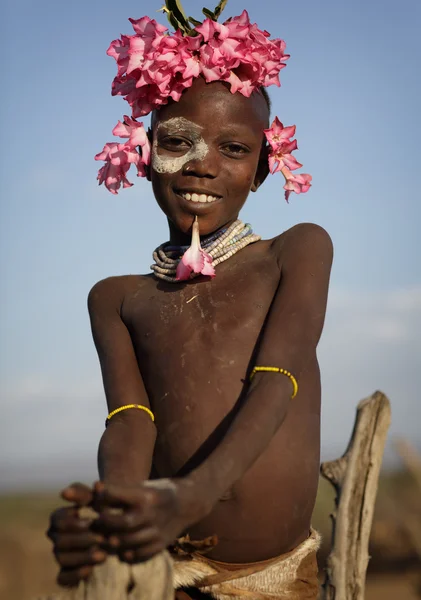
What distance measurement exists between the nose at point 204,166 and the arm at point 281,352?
40cm

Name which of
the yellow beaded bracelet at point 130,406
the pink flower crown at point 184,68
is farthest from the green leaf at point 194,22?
the yellow beaded bracelet at point 130,406

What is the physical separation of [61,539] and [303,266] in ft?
4.97

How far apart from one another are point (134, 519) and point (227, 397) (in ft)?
3.92

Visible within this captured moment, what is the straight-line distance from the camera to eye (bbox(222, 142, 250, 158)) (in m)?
3.68

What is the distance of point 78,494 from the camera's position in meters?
2.25

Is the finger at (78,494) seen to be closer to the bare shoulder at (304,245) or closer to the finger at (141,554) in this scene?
the finger at (141,554)

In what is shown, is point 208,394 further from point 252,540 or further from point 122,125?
point 122,125

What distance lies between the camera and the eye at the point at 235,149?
145 inches

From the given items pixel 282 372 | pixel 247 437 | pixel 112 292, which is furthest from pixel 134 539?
pixel 112 292

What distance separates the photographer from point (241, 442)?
2807 millimetres

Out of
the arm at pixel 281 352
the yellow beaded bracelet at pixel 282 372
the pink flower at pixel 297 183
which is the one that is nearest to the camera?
the arm at pixel 281 352

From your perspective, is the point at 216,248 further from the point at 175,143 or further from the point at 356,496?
the point at 356,496

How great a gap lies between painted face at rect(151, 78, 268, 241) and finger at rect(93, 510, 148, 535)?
1715 mm

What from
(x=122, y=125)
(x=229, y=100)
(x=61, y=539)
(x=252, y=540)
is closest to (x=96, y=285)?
(x=122, y=125)
